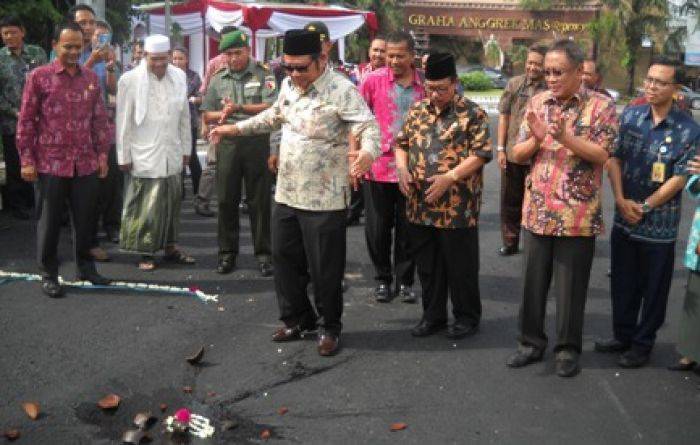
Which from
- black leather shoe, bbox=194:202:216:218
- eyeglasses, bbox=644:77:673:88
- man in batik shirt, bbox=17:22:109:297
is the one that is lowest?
black leather shoe, bbox=194:202:216:218

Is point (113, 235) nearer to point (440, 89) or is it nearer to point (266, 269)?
point (266, 269)

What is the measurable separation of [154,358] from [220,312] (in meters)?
0.97

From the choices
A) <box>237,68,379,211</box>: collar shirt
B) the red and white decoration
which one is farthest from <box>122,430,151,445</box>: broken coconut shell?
the red and white decoration

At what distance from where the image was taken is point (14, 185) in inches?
343

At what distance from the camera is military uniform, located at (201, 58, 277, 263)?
665 cm

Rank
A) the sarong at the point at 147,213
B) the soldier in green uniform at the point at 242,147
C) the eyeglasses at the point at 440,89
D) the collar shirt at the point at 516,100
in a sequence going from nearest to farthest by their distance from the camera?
the eyeglasses at the point at 440,89, the soldier in green uniform at the point at 242,147, the sarong at the point at 147,213, the collar shirt at the point at 516,100

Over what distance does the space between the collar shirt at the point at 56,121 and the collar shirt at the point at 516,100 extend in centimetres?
351

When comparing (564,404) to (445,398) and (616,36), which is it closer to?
(445,398)

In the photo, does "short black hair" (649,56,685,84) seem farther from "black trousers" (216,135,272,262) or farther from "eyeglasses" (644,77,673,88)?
"black trousers" (216,135,272,262)

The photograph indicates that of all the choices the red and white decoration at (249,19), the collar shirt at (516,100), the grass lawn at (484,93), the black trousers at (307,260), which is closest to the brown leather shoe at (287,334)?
the black trousers at (307,260)

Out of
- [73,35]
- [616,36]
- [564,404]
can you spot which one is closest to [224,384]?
[564,404]

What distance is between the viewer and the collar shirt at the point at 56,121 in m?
5.84

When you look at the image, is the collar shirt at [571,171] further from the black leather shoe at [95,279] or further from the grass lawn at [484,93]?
the grass lawn at [484,93]

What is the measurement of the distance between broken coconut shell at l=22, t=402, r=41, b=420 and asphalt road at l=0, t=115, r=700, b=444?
1.4 inches
